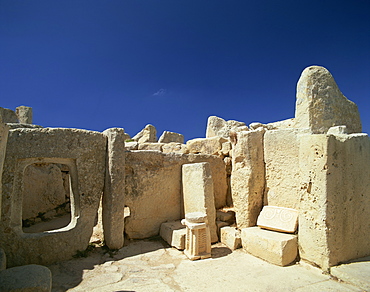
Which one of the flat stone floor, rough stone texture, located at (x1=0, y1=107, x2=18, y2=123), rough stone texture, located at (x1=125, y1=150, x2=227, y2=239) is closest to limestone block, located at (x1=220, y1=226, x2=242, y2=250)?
the flat stone floor

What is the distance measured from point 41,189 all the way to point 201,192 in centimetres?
479

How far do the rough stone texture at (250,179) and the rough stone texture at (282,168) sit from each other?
127mm

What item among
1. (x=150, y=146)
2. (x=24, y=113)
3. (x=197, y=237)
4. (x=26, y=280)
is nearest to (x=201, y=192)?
(x=197, y=237)

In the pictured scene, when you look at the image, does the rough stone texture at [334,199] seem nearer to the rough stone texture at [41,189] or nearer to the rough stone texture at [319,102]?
the rough stone texture at [319,102]

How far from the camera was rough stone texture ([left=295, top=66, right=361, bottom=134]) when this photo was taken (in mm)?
5168

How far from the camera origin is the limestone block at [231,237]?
16.7ft

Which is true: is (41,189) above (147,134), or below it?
below

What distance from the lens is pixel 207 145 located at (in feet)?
25.3

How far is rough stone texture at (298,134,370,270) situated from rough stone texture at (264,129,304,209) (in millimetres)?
451

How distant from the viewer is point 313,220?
4.10 metres

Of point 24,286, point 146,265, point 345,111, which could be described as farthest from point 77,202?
point 345,111

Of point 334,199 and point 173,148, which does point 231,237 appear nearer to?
point 334,199

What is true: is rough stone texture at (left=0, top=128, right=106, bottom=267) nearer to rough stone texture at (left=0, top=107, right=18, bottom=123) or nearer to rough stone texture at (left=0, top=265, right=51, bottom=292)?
rough stone texture at (left=0, top=265, right=51, bottom=292)

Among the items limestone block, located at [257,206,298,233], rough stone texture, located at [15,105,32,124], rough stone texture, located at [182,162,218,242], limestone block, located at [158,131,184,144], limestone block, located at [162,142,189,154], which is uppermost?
rough stone texture, located at [15,105,32,124]
